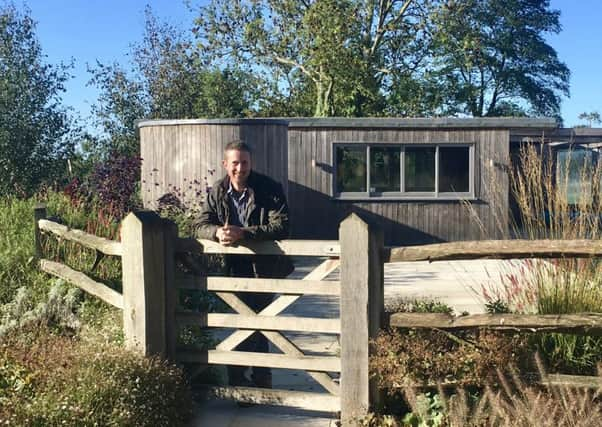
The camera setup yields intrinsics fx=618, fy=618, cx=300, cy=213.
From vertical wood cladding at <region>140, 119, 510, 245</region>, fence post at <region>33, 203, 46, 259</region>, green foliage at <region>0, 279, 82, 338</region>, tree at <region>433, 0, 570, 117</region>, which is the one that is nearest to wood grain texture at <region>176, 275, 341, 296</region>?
green foliage at <region>0, 279, 82, 338</region>

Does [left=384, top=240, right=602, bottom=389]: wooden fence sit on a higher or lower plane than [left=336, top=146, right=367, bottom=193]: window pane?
lower

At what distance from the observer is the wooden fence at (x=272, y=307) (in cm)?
342

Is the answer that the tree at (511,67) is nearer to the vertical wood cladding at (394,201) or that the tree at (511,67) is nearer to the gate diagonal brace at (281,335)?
the vertical wood cladding at (394,201)

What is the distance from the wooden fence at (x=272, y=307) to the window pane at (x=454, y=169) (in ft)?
31.7

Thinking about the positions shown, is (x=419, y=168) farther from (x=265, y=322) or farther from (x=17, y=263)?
(x=265, y=322)

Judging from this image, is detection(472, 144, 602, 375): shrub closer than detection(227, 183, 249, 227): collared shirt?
Yes

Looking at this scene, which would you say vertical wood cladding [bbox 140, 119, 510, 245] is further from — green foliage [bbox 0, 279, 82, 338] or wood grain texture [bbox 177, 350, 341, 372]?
wood grain texture [bbox 177, 350, 341, 372]

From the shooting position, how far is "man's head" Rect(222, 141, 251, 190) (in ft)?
13.0

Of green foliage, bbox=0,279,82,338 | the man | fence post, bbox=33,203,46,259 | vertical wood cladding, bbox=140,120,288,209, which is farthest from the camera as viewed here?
vertical wood cladding, bbox=140,120,288,209

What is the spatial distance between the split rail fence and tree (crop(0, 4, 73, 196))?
10.4m

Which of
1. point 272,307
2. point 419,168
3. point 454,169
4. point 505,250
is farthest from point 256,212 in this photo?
point 454,169

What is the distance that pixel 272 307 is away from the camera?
372 cm

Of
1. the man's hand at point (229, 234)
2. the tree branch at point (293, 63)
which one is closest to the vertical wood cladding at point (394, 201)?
the man's hand at point (229, 234)

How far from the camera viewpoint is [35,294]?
518cm
